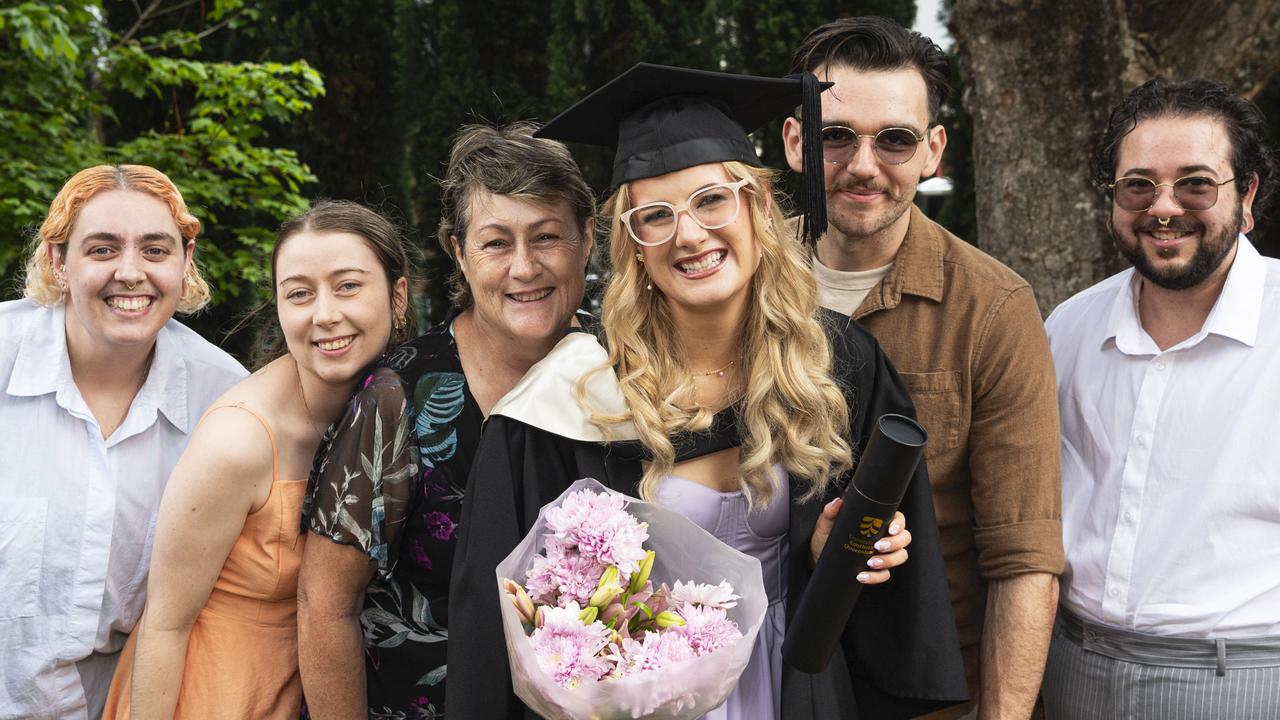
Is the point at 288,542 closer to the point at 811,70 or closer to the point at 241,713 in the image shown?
the point at 241,713

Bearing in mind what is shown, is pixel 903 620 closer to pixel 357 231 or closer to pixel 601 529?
pixel 601 529

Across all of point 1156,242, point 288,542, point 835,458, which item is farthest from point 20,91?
point 1156,242

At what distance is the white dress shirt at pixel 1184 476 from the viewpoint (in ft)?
8.32

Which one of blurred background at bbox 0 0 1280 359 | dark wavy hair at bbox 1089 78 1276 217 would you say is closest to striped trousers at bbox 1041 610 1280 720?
dark wavy hair at bbox 1089 78 1276 217

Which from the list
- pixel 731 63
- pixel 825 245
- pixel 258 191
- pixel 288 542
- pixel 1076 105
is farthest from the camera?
pixel 731 63

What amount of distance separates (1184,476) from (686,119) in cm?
152

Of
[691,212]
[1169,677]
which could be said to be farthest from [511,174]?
[1169,677]

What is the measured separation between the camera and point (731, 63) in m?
6.54

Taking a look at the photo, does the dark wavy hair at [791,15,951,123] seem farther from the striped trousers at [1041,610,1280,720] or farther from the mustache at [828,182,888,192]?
the striped trousers at [1041,610,1280,720]

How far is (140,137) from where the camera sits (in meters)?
5.65

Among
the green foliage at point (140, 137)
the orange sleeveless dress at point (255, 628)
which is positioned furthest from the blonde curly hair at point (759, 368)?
the green foliage at point (140, 137)

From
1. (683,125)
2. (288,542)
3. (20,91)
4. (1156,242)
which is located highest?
(20,91)

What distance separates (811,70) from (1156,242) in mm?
988

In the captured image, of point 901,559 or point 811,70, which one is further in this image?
point 811,70
